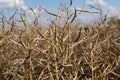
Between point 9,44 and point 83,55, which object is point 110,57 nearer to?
point 83,55

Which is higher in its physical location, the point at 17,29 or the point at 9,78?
the point at 17,29

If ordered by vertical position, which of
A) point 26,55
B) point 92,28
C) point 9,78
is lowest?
point 9,78

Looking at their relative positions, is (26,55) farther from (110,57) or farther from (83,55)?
(110,57)

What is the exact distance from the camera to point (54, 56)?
2.47m

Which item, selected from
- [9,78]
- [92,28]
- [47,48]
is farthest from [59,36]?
[9,78]

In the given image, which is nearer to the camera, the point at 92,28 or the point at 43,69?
the point at 43,69

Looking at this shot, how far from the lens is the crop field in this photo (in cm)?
251

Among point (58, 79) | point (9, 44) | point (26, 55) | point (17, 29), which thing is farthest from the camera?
point (9, 44)

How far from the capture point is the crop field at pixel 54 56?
8.23ft

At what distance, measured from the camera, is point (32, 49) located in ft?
8.22

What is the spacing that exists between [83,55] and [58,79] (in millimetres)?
315

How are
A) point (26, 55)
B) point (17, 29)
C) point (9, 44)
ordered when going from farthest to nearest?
point (9, 44)
point (17, 29)
point (26, 55)

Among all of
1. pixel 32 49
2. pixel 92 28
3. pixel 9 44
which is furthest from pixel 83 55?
pixel 9 44

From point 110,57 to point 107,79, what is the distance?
17.2 inches
